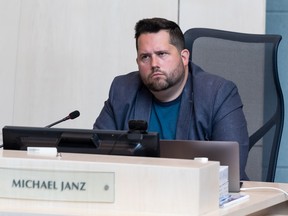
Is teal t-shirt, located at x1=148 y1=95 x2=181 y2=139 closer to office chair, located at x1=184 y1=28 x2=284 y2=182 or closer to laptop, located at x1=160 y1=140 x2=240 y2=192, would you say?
office chair, located at x1=184 y1=28 x2=284 y2=182

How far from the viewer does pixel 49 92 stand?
12.6ft

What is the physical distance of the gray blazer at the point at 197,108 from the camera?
2730mm

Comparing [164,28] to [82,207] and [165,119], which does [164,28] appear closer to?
[165,119]

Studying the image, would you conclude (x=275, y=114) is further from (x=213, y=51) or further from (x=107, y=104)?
(x=107, y=104)

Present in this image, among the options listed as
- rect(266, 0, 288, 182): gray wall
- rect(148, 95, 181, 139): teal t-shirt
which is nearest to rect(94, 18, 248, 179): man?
rect(148, 95, 181, 139): teal t-shirt

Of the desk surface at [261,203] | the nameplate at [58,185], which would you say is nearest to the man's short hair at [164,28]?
the desk surface at [261,203]

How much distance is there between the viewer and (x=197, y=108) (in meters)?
2.79

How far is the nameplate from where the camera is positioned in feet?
5.03

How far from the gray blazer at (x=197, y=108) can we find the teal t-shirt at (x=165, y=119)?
4cm

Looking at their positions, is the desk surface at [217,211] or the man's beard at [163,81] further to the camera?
the man's beard at [163,81]

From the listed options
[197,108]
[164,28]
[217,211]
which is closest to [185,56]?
[164,28]

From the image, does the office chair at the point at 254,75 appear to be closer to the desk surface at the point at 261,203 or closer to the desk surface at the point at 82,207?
the desk surface at the point at 261,203

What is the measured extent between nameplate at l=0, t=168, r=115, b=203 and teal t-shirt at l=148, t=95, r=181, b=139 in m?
1.31

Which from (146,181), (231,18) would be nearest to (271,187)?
(146,181)
